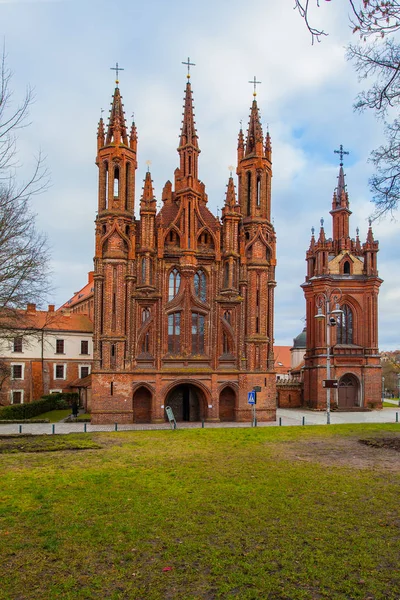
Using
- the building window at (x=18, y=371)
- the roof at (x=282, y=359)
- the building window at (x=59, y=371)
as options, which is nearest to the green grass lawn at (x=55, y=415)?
the building window at (x=59, y=371)

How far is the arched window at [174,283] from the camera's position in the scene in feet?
114

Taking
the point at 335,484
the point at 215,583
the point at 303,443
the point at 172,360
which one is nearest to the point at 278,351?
the point at 172,360

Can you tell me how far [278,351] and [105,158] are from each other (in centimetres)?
6987

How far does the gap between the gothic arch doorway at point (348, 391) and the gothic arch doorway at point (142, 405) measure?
2106cm

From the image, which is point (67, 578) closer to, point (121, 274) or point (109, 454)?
point (109, 454)

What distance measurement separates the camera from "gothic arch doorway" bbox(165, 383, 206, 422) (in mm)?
35156

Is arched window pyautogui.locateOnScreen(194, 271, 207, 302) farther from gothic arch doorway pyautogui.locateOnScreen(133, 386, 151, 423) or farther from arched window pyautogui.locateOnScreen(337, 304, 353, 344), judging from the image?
arched window pyautogui.locateOnScreen(337, 304, 353, 344)

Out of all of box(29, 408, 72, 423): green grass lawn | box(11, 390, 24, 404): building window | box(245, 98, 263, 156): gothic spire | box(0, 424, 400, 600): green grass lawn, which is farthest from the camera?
box(11, 390, 24, 404): building window

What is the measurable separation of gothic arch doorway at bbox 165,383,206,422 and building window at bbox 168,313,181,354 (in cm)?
271

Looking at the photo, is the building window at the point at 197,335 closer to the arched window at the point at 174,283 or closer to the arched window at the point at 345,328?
the arched window at the point at 174,283

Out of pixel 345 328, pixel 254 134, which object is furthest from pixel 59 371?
pixel 254 134

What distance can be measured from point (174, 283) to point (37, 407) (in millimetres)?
15576

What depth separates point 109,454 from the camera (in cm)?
1855

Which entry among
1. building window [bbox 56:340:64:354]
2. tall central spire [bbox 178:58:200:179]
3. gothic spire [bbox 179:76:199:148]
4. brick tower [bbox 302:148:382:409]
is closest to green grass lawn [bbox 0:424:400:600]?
tall central spire [bbox 178:58:200:179]
